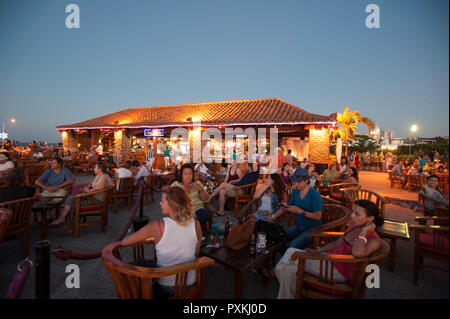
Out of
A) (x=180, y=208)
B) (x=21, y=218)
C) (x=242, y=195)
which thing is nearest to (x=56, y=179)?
(x=21, y=218)

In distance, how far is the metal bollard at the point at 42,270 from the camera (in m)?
1.64

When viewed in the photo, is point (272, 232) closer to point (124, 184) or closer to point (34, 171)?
point (124, 184)

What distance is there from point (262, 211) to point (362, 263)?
1.61 m

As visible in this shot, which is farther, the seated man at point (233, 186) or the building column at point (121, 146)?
the building column at point (121, 146)

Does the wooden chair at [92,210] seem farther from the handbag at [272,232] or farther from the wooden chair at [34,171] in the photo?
the wooden chair at [34,171]

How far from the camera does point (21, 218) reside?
316 cm

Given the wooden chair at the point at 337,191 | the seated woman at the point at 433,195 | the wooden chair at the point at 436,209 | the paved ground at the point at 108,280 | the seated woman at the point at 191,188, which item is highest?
the seated woman at the point at 433,195

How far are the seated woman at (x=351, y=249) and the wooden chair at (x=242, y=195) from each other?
290 centimetres

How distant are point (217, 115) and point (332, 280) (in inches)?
497

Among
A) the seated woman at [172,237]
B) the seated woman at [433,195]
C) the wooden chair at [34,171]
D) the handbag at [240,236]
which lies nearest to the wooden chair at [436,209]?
the seated woman at [433,195]

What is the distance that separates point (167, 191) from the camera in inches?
79.6
